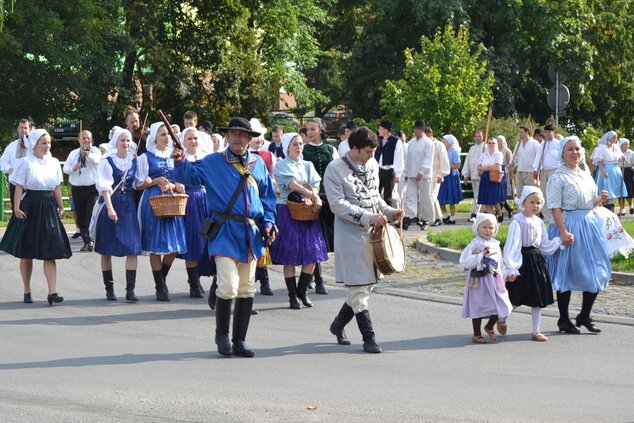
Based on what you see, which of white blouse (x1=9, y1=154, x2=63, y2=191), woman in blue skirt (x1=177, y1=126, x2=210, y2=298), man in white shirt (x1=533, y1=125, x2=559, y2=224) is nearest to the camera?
white blouse (x1=9, y1=154, x2=63, y2=191)

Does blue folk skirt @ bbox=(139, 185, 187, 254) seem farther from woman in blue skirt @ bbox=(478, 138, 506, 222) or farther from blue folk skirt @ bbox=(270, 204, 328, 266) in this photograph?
woman in blue skirt @ bbox=(478, 138, 506, 222)

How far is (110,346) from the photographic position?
36.3 ft

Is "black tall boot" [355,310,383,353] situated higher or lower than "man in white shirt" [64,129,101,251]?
lower

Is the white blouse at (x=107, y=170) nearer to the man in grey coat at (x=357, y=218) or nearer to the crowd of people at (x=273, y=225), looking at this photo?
the crowd of people at (x=273, y=225)

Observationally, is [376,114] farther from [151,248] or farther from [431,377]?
[431,377]

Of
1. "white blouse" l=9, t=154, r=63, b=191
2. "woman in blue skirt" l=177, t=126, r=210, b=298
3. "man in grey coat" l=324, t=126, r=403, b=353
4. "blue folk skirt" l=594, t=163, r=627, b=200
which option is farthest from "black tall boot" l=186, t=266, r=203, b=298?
"blue folk skirt" l=594, t=163, r=627, b=200

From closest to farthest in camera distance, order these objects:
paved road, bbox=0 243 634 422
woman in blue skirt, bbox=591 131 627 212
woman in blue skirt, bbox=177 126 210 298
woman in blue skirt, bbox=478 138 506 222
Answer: paved road, bbox=0 243 634 422 < woman in blue skirt, bbox=177 126 210 298 < woman in blue skirt, bbox=478 138 506 222 < woman in blue skirt, bbox=591 131 627 212

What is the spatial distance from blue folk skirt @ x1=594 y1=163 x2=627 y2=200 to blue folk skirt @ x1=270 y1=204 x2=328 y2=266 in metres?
12.7

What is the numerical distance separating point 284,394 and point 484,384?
1.44 meters

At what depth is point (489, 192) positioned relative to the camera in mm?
24922

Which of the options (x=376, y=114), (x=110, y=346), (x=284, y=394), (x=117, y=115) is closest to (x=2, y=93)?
(x=117, y=115)

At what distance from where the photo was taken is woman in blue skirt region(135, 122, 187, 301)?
46.1 feet

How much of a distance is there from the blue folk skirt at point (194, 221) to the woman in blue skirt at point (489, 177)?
11134 mm

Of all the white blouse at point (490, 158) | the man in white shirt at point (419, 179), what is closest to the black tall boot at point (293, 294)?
the man in white shirt at point (419, 179)
